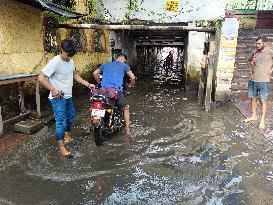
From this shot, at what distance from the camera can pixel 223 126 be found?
26.6 feet

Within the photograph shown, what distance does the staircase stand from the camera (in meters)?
11.8

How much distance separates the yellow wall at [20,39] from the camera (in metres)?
7.70

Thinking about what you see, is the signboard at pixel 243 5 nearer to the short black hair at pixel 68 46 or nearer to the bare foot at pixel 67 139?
the bare foot at pixel 67 139

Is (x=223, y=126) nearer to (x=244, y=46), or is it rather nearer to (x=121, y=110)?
(x=121, y=110)

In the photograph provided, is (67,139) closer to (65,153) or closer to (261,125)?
(65,153)

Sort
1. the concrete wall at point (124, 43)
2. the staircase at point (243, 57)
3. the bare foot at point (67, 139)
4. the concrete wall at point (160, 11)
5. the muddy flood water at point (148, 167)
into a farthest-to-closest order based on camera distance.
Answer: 1. the concrete wall at point (124, 43)
2. the concrete wall at point (160, 11)
3. the staircase at point (243, 57)
4. the bare foot at point (67, 139)
5. the muddy flood water at point (148, 167)

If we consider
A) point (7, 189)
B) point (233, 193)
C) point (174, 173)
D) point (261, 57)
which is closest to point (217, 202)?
point (233, 193)

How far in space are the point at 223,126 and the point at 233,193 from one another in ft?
12.7

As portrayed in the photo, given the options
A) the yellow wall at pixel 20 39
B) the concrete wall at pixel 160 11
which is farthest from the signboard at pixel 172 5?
the yellow wall at pixel 20 39

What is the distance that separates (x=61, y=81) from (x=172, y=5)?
957cm

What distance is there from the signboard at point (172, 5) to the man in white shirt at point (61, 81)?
9090 mm

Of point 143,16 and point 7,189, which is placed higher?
point 143,16

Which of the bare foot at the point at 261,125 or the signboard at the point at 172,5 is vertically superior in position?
the signboard at the point at 172,5

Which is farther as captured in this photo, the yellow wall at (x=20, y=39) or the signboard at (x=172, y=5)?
the signboard at (x=172, y=5)
